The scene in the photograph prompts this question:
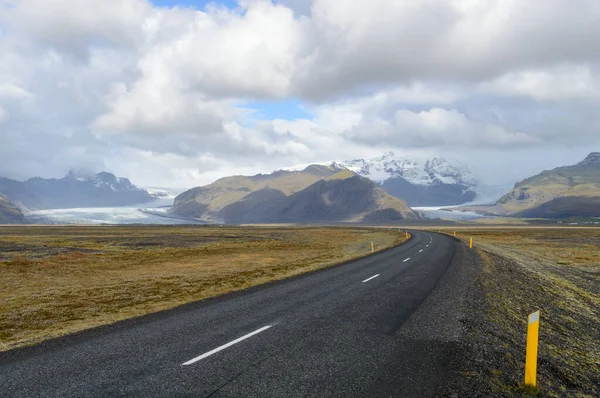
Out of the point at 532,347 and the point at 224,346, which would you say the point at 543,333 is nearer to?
the point at 532,347

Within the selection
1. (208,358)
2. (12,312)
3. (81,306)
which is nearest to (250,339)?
(208,358)

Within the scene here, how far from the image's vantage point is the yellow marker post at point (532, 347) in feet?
24.1

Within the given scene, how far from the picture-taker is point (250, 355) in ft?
29.2

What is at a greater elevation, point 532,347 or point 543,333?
point 532,347

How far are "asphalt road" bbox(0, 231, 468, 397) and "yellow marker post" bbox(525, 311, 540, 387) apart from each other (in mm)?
1490

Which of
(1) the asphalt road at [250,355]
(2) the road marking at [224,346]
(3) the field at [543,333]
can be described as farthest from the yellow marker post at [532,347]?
(2) the road marking at [224,346]

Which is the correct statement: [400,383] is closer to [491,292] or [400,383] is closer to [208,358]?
[208,358]

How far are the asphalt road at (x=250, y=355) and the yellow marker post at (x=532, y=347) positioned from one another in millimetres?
1490

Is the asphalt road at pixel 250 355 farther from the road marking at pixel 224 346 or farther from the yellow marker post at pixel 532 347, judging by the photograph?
the yellow marker post at pixel 532 347

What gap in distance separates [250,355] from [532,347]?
5446 millimetres

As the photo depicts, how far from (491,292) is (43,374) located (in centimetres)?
1642

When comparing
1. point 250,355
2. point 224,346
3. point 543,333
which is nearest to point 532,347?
point 250,355

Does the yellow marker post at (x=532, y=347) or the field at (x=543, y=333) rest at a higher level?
A: the yellow marker post at (x=532, y=347)

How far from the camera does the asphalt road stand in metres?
7.33
